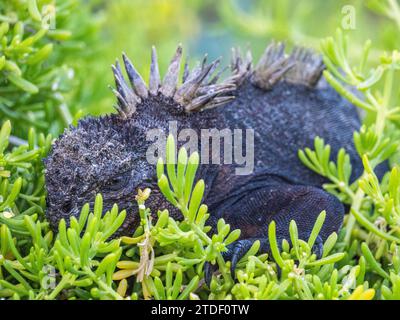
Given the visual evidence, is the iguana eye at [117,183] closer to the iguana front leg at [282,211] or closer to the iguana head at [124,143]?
the iguana head at [124,143]

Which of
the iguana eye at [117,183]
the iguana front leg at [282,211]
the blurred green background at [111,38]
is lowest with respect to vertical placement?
the iguana front leg at [282,211]

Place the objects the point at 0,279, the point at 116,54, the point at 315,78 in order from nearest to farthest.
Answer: the point at 0,279, the point at 315,78, the point at 116,54

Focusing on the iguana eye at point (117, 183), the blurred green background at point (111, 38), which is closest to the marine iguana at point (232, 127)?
the iguana eye at point (117, 183)

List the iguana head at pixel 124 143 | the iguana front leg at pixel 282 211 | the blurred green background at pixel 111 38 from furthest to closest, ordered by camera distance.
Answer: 1. the blurred green background at pixel 111 38
2. the iguana front leg at pixel 282 211
3. the iguana head at pixel 124 143

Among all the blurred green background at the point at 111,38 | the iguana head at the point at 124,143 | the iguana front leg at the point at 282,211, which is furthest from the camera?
the blurred green background at the point at 111,38

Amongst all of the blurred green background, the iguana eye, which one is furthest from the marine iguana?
the blurred green background

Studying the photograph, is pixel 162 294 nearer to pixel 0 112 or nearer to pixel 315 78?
pixel 0 112

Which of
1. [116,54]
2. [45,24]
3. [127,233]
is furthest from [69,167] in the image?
[116,54]
